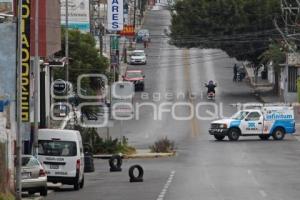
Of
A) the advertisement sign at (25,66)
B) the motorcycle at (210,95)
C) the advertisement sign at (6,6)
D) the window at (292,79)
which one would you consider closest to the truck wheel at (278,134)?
the motorcycle at (210,95)

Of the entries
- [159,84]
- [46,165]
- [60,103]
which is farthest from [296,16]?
[46,165]

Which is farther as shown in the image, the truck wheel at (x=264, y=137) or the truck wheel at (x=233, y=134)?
the truck wheel at (x=264, y=137)

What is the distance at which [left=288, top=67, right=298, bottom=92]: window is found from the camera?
87.8 m

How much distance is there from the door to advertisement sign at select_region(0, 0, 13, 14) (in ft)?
77.1

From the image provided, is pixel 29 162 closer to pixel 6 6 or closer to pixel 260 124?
pixel 6 6

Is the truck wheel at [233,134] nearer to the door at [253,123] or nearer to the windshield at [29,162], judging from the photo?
the door at [253,123]

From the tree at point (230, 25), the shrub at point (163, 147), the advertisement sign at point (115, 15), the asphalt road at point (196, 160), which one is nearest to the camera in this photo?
the asphalt road at point (196, 160)

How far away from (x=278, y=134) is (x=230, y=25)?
33176 mm

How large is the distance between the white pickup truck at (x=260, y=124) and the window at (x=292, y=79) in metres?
24.9

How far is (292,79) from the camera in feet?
288

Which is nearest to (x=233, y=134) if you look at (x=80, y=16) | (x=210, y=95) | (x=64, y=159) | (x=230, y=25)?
(x=210, y=95)

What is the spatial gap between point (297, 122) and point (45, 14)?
1089 inches

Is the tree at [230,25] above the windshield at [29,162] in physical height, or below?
above

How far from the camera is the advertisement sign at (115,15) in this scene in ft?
263
